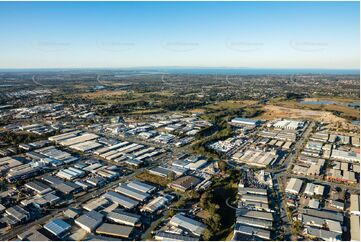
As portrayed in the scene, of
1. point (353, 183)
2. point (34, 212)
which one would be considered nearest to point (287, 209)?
point (353, 183)

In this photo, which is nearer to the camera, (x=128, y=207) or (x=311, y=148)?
(x=128, y=207)

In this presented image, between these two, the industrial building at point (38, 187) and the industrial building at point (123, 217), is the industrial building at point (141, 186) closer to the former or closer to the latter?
the industrial building at point (123, 217)

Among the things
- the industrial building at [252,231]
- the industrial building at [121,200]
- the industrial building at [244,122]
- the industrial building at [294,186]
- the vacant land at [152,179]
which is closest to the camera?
the industrial building at [252,231]

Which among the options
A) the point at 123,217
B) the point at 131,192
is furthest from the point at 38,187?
the point at 123,217

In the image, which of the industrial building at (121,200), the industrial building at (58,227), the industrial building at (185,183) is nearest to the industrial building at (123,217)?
the industrial building at (121,200)

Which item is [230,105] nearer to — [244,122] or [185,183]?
[244,122]

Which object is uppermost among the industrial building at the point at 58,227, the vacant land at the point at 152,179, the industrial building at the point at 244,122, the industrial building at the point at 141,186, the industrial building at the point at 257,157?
the industrial building at the point at 244,122

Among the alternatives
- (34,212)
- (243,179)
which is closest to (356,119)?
(243,179)

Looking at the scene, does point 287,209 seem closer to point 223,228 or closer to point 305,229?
point 305,229

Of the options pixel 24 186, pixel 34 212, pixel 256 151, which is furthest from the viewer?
pixel 256 151

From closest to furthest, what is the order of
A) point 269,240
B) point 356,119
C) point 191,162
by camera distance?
point 269,240
point 191,162
point 356,119

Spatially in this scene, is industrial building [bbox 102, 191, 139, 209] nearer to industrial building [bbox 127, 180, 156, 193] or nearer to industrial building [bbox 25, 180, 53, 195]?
industrial building [bbox 127, 180, 156, 193]
